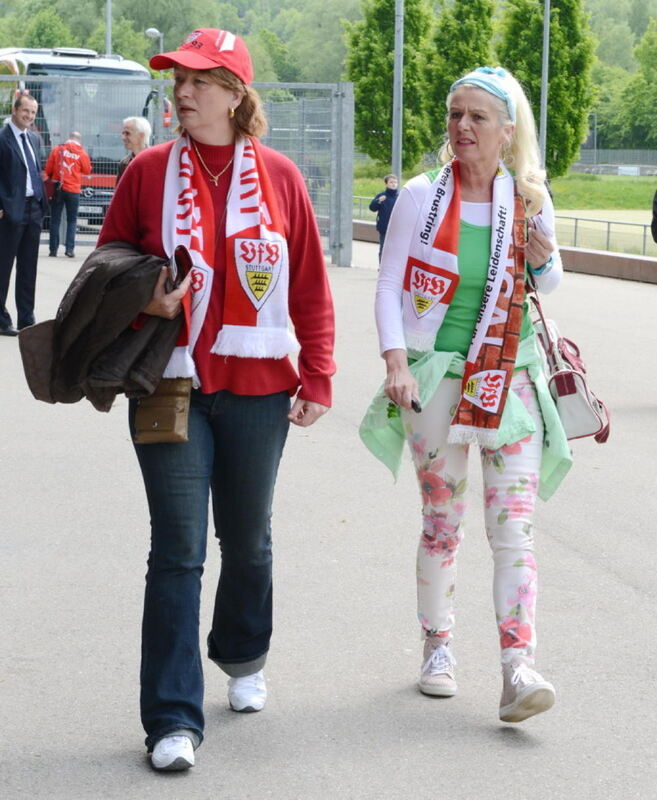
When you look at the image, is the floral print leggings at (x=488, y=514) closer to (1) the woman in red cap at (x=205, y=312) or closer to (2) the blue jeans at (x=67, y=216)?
(1) the woman in red cap at (x=205, y=312)

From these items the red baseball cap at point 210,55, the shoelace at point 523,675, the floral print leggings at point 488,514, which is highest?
the red baseball cap at point 210,55

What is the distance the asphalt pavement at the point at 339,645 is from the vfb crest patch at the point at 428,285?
3.77 feet

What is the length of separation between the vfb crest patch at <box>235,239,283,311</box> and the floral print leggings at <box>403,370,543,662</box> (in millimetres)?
666

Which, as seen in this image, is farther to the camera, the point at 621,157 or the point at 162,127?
the point at 621,157

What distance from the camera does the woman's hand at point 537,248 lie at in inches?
177

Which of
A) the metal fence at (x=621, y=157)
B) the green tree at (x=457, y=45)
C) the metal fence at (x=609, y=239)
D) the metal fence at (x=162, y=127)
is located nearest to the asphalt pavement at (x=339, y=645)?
the metal fence at (x=162, y=127)

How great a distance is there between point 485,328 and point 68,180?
19.8 m

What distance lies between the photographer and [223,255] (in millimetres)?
4062

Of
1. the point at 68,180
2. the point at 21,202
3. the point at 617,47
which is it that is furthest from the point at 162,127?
the point at 617,47

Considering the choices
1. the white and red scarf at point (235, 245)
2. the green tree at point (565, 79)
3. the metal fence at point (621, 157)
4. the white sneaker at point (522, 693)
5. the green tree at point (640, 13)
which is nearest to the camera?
the white and red scarf at point (235, 245)

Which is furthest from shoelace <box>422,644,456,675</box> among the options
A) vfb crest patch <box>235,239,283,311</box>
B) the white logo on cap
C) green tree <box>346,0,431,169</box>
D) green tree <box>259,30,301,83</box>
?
green tree <box>259,30,301,83</box>

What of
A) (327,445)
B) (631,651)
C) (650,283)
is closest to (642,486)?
(327,445)

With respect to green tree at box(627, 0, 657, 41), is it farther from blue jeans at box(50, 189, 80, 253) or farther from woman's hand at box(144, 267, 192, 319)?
woman's hand at box(144, 267, 192, 319)

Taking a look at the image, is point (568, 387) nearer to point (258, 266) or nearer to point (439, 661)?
point (439, 661)
